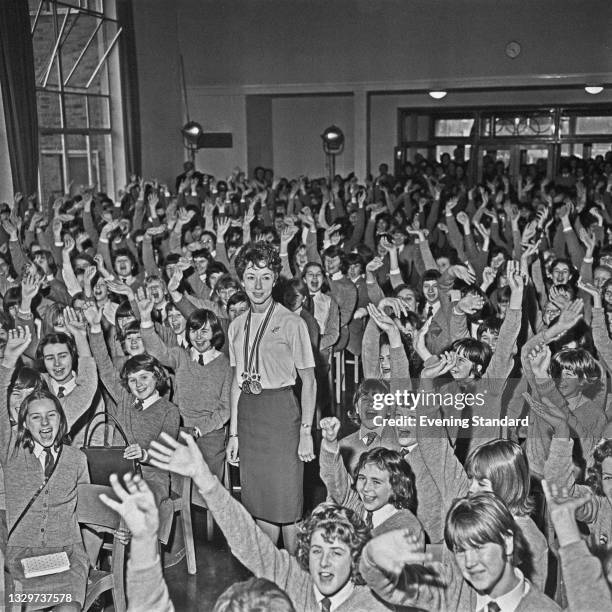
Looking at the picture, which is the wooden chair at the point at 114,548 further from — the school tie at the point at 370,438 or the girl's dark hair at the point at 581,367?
the girl's dark hair at the point at 581,367

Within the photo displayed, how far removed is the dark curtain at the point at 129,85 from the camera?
14234 mm

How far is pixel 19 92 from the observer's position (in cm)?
1082

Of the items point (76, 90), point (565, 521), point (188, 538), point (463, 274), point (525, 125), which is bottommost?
point (188, 538)

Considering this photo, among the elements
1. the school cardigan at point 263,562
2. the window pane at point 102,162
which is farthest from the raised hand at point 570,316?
the window pane at point 102,162

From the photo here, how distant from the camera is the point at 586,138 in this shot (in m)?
15.8

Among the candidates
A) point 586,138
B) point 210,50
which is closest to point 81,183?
point 210,50

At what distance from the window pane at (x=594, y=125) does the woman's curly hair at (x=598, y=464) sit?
13.9 m

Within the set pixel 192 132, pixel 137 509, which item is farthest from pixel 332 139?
pixel 137 509

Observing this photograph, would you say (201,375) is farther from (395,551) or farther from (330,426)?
(395,551)

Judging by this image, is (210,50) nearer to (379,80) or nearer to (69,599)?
(379,80)

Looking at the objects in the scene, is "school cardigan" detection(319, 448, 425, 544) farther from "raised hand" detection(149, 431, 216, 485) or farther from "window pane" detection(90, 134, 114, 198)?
"window pane" detection(90, 134, 114, 198)

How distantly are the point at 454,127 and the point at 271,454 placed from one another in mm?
14077

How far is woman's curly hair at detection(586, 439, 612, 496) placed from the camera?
2.96 metres

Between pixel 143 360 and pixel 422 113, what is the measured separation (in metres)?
14.3
